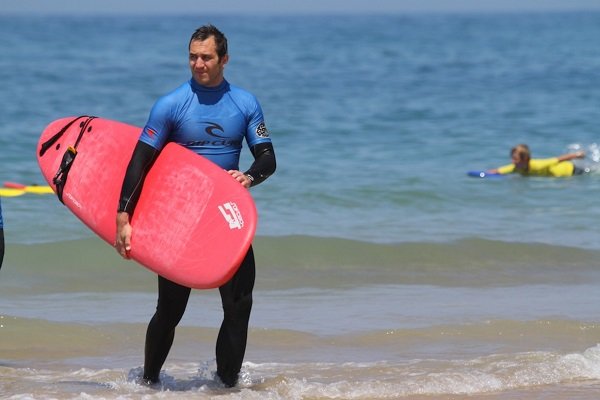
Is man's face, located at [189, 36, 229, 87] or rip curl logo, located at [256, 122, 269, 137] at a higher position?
man's face, located at [189, 36, 229, 87]

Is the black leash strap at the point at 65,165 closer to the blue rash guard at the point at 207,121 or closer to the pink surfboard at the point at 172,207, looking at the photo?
the pink surfboard at the point at 172,207

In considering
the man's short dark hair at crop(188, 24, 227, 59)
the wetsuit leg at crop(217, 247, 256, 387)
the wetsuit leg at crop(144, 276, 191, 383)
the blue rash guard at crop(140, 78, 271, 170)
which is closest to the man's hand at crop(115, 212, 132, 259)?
the wetsuit leg at crop(144, 276, 191, 383)

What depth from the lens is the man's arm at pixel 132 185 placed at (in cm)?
450

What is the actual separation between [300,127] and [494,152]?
326 centimetres

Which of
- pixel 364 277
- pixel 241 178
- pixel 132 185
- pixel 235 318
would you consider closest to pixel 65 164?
pixel 132 185

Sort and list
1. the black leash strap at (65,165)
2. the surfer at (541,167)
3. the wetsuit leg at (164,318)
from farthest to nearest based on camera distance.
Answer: the surfer at (541,167)
the black leash strap at (65,165)
the wetsuit leg at (164,318)

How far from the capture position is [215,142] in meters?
4.54

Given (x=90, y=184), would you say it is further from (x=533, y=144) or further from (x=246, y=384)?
(x=533, y=144)

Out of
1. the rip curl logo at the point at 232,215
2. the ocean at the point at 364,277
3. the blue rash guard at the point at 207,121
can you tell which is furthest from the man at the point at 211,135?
the ocean at the point at 364,277

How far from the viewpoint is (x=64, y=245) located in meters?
8.95

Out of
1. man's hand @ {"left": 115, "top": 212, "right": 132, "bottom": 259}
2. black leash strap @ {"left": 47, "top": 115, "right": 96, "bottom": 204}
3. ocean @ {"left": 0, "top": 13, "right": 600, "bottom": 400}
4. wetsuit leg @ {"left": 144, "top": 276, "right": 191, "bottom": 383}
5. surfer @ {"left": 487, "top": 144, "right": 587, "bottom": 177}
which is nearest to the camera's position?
man's hand @ {"left": 115, "top": 212, "right": 132, "bottom": 259}

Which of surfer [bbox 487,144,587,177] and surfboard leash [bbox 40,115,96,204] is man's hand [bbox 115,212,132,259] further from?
surfer [bbox 487,144,587,177]

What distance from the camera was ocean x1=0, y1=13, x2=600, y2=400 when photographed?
5.30 m

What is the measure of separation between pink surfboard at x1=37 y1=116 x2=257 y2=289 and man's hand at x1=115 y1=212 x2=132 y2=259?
29mm
